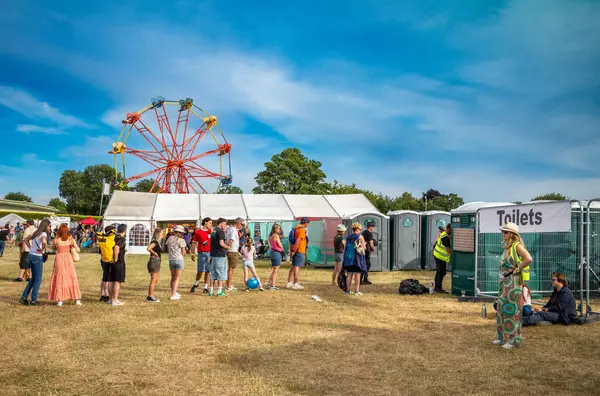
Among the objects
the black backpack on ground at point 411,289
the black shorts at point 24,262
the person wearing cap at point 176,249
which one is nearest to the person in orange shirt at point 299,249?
the black backpack on ground at point 411,289

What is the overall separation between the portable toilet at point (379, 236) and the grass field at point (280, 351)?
829 cm

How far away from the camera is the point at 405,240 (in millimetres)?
18625

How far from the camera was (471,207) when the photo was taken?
11227mm

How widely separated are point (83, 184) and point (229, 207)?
7519cm

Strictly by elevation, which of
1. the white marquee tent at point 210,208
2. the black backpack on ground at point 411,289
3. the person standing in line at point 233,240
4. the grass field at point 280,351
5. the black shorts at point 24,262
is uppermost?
the white marquee tent at point 210,208

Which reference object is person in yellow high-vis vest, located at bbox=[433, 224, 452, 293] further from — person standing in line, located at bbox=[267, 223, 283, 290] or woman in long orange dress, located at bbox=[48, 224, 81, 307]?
woman in long orange dress, located at bbox=[48, 224, 81, 307]

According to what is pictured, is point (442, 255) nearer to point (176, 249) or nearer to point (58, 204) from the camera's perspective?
point (176, 249)

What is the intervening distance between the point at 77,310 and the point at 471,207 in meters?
7.97

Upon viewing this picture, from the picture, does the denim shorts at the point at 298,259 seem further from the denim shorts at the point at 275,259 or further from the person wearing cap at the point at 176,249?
the person wearing cap at the point at 176,249

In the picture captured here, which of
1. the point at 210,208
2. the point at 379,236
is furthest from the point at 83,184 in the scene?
the point at 379,236

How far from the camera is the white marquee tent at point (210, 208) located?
27.0 m

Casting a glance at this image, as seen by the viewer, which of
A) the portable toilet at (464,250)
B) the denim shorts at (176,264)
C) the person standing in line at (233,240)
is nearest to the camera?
the denim shorts at (176,264)

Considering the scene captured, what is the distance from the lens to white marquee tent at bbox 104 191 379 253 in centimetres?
2700

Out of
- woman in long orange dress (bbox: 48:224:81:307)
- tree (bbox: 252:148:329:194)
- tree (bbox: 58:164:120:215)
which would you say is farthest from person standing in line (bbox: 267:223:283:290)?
tree (bbox: 58:164:120:215)
